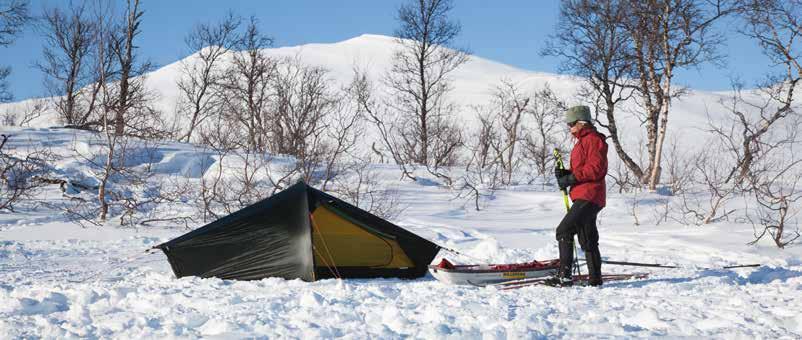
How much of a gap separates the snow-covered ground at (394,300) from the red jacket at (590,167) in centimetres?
88

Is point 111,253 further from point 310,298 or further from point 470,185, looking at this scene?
Answer: point 470,185

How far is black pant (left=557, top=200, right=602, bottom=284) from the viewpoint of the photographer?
6059 mm

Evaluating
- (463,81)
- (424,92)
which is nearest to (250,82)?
(424,92)

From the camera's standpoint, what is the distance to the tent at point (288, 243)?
22.0 ft

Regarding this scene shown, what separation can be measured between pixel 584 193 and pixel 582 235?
410 millimetres

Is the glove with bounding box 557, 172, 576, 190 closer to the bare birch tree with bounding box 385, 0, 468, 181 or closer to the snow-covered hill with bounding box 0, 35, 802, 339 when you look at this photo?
the snow-covered hill with bounding box 0, 35, 802, 339

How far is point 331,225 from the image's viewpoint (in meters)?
7.01

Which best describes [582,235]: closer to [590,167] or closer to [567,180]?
[567,180]

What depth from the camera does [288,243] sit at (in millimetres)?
6762

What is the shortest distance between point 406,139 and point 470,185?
771 cm

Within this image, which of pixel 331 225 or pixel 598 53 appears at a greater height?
pixel 598 53

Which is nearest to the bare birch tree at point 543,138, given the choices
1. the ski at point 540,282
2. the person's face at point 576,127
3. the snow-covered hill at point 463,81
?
the snow-covered hill at point 463,81

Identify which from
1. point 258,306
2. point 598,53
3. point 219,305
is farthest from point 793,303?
point 598,53

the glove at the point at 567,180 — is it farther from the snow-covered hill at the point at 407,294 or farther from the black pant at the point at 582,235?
Result: the snow-covered hill at the point at 407,294
